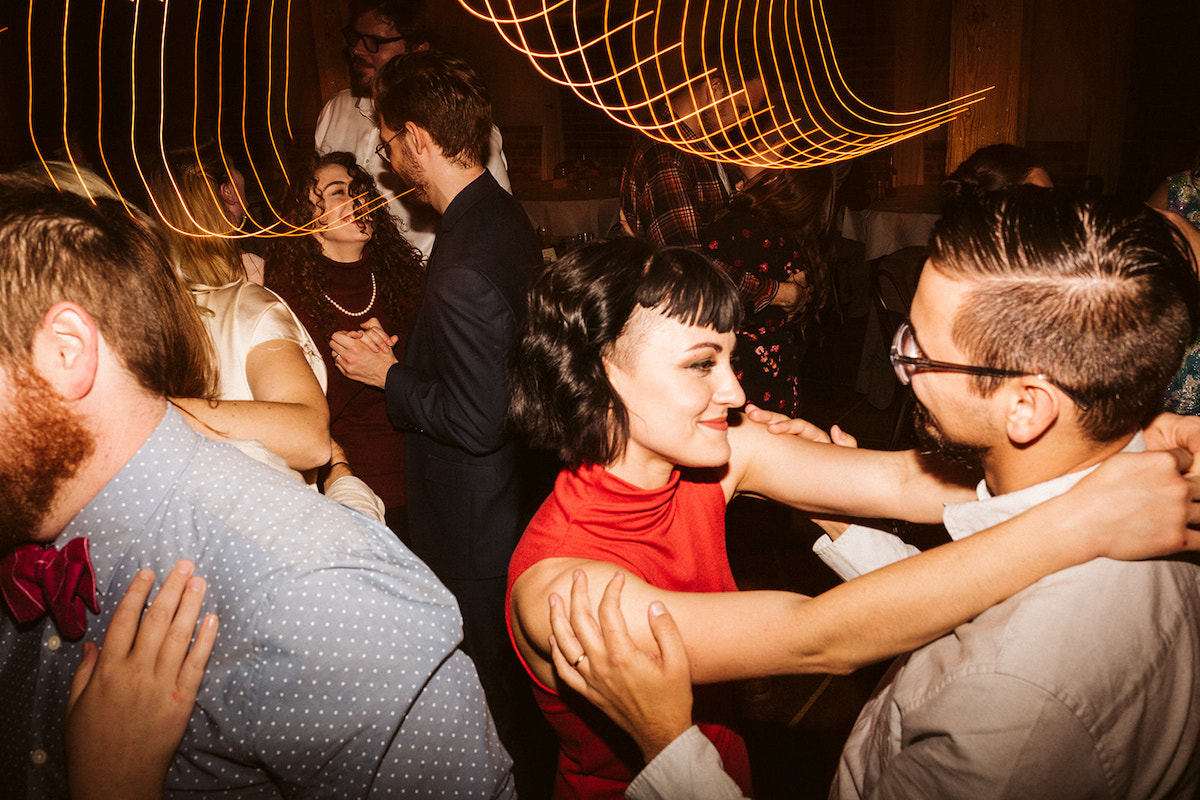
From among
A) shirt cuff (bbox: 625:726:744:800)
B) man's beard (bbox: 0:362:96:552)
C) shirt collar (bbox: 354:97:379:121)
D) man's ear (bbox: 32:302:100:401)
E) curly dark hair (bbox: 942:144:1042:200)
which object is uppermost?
shirt collar (bbox: 354:97:379:121)

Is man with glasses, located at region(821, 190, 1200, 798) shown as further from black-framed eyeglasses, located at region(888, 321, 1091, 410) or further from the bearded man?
the bearded man

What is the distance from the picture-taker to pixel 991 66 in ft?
12.7

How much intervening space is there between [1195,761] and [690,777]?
30.5 inches

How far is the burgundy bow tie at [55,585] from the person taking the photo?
3.27 ft

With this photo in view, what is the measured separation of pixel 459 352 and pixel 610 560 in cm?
106

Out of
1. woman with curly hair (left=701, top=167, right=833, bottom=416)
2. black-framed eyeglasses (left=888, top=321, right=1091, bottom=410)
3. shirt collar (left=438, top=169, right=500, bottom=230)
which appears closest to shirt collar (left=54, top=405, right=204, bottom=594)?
black-framed eyeglasses (left=888, top=321, right=1091, bottom=410)

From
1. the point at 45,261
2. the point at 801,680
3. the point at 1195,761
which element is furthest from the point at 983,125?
the point at 45,261

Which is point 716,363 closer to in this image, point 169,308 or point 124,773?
point 169,308

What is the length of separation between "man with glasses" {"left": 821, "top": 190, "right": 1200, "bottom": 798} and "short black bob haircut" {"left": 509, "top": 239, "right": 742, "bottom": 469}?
469mm

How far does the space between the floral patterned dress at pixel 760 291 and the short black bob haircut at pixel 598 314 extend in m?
1.59

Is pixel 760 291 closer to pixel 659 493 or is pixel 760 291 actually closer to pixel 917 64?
pixel 659 493

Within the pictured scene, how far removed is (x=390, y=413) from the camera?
257 centimetres

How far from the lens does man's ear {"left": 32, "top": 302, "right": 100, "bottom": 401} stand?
0.98 m

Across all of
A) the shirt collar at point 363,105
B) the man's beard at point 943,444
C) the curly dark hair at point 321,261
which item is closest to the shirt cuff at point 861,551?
the man's beard at point 943,444
